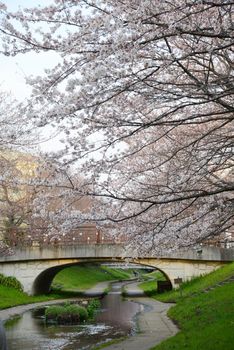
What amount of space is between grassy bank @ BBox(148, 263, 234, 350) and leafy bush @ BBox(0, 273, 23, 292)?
14446mm

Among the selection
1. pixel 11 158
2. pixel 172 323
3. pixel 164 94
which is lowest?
pixel 172 323

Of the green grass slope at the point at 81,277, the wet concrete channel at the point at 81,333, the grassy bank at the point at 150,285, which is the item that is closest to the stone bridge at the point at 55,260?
the grassy bank at the point at 150,285

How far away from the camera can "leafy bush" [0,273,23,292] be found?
3123cm

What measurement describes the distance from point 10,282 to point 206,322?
793 inches

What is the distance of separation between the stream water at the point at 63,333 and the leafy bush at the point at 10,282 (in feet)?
28.9

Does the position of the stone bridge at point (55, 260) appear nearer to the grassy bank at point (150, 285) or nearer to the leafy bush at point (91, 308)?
the leafy bush at point (91, 308)

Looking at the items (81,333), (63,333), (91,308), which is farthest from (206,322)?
(91,308)

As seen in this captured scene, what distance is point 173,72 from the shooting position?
29.5 feet

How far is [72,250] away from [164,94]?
25643 millimetres

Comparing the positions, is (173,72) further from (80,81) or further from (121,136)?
(80,81)

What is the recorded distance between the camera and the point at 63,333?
16859 mm

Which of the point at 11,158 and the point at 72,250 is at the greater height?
the point at 11,158

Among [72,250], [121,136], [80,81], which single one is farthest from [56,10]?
[72,250]

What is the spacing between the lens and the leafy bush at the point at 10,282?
1230 inches
